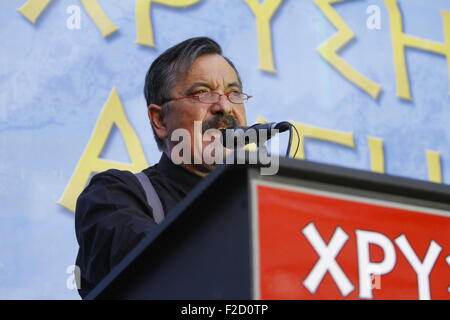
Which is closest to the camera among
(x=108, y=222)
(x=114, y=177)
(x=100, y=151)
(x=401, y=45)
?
(x=108, y=222)

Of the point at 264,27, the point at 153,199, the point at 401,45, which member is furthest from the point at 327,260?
the point at 401,45

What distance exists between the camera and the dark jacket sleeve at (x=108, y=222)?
2014 mm

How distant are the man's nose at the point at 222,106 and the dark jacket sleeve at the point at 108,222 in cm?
35

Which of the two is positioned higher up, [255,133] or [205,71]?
[205,71]

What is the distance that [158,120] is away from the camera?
9.27ft

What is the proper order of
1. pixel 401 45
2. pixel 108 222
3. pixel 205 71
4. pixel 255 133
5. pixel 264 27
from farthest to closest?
pixel 401 45
pixel 264 27
pixel 205 71
pixel 255 133
pixel 108 222

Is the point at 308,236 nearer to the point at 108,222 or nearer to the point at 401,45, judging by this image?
the point at 108,222

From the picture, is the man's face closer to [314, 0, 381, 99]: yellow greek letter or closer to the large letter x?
the large letter x

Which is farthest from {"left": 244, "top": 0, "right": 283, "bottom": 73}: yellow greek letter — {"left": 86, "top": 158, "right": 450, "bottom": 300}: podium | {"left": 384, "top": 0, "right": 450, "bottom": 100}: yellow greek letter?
{"left": 86, "top": 158, "right": 450, "bottom": 300}: podium

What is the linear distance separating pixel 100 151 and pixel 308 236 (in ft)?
9.12

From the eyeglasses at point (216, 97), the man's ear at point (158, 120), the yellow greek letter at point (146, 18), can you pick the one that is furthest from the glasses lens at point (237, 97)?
the yellow greek letter at point (146, 18)

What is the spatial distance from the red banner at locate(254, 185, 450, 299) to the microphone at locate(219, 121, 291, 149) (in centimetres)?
79

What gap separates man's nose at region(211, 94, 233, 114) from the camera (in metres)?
2.63
